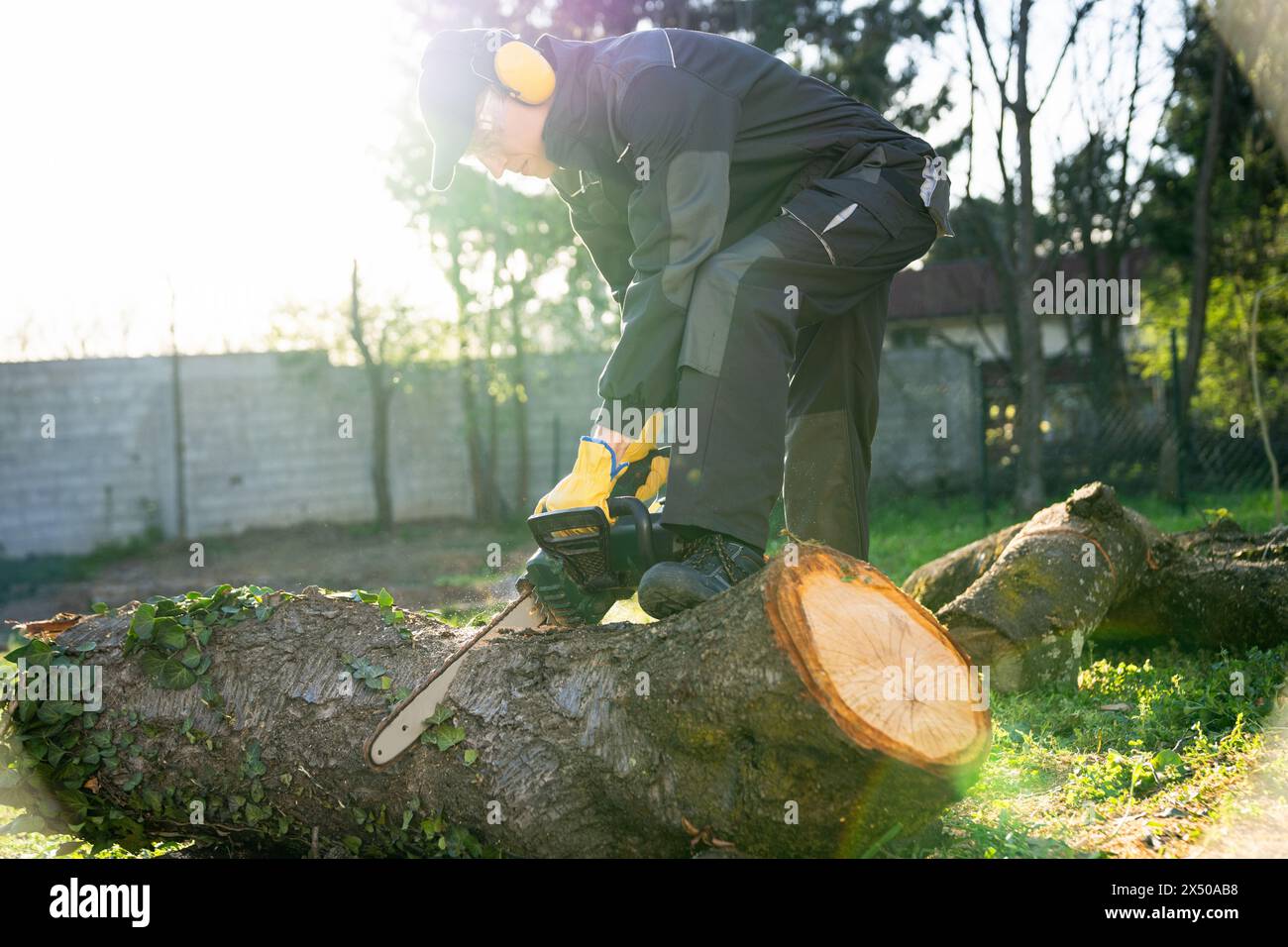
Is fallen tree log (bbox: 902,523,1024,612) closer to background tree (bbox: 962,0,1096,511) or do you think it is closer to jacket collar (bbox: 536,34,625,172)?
jacket collar (bbox: 536,34,625,172)

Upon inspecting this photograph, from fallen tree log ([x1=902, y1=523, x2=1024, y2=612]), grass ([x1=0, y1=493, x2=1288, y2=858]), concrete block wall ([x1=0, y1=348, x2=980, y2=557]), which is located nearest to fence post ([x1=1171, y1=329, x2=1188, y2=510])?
concrete block wall ([x1=0, y1=348, x2=980, y2=557])

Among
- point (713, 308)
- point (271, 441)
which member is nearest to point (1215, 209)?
point (271, 441)

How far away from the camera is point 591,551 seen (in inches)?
91.0

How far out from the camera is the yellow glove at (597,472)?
2.34 meters

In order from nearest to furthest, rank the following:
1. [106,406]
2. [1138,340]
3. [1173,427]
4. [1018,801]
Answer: [1018,801]
[1173,427]
[106,406]
[1138,340]

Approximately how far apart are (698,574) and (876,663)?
416 mm

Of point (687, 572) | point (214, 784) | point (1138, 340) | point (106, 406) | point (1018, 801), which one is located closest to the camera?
point (687, 572)

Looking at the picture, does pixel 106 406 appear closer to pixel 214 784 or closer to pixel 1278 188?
pixel 214 784

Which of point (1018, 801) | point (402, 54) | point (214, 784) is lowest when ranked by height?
point (1018, 801)

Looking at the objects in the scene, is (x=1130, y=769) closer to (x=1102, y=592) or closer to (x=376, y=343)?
(x=1102, y=592)

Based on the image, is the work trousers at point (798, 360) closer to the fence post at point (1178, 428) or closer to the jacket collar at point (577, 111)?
the jacket collar at point (577, 111)

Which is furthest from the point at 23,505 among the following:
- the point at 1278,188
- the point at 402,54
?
the point at 1278,188

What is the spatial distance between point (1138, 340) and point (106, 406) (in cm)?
1609

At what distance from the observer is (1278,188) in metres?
13.5
